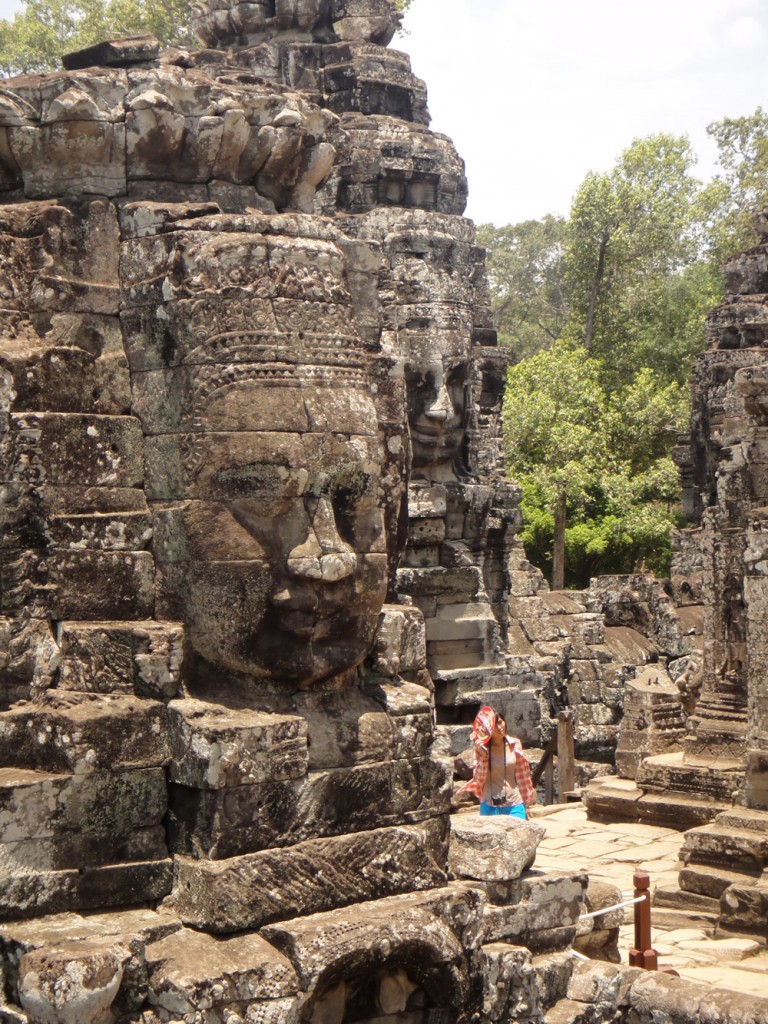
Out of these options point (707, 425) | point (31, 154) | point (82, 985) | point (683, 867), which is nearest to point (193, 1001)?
point (82, 985)

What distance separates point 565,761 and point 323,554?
29.0ft

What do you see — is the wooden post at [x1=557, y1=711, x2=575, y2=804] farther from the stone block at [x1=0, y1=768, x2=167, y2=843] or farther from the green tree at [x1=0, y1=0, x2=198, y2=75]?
the green tree at [x1=0, y1=0, x2=198, y2=75]

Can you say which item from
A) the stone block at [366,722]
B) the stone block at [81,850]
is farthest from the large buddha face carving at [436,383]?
the stone block at [81,850]

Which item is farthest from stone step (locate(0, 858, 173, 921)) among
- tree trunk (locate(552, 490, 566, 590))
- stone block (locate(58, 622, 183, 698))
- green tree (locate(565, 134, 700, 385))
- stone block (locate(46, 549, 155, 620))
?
green tree (locate(565, 134, 700, 385))

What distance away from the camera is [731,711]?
12.7 metres

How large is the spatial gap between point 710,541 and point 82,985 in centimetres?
912

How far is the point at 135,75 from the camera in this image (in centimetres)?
619

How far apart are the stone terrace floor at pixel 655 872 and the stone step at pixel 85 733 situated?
151 inches

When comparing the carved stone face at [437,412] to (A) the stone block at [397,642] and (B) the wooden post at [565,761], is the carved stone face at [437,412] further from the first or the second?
(A) the stone block at [397,642]

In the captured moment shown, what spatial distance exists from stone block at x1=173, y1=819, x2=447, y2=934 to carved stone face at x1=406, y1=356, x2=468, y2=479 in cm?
683

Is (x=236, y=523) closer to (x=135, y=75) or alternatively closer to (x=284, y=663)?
(x=284, y=663)

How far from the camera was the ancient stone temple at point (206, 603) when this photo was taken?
5629mm

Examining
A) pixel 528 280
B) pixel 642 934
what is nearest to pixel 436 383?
pixel 642 934

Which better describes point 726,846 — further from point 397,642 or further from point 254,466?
point 254,466
